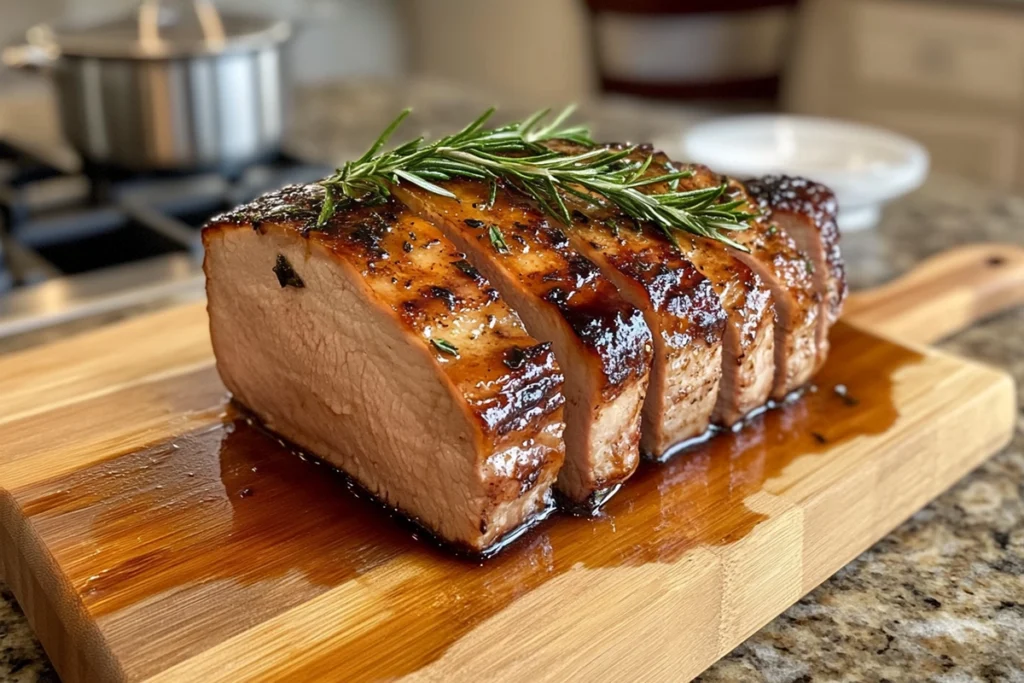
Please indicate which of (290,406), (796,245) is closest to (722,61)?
(796,245)

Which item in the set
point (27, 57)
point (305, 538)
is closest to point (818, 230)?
point (305, 538)

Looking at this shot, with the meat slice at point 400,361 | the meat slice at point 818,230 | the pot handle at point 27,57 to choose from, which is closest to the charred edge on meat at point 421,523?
the meat slice at point 400,361

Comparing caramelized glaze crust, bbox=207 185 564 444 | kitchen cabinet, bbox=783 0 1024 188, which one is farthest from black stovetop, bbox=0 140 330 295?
kitchen cabinet, bbox=783 0 1024 188

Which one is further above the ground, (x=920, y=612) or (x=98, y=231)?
(x=98, y=231)

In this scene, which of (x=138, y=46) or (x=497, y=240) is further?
(x=138, y=46)

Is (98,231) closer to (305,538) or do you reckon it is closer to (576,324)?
(305,538)

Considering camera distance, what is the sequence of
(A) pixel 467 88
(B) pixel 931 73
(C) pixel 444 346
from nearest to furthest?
(C) pixel 444 346, (A) pixel 467 88, (B) pixel 931 73

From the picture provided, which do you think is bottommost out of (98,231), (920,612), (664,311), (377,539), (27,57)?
(920,612)
